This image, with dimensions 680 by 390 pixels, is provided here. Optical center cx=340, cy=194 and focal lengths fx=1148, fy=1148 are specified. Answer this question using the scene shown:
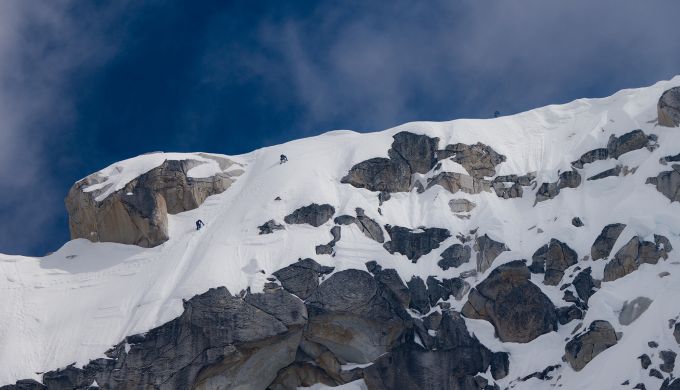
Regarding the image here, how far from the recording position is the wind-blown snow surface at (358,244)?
60.2m

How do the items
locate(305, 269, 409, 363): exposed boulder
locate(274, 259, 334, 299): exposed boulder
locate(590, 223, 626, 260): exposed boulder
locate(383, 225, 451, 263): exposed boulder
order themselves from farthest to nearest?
locate(383, 225, 451, 263): exposed boulder, locate(274, 259, 334, 299): exposed boulder, locate(590, 223, 626, 260): exposed boulder, locate(305, 269, 409, 363): exposed boulder

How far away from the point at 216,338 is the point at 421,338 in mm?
11112

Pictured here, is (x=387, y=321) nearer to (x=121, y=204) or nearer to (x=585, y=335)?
(x=585, y=335)

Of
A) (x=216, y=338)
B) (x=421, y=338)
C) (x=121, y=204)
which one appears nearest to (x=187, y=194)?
(x=121, y=204)

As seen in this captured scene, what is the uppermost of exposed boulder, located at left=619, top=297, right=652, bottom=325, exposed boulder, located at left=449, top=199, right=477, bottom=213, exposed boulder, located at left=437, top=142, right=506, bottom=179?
exposed boulder, located at left=437, top=142, right=506, bottom=179

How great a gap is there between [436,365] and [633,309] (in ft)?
35.2

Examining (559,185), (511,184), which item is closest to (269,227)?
(511,184)

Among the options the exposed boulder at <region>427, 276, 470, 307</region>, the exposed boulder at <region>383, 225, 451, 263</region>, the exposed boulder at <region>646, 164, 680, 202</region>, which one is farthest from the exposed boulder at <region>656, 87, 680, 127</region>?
the exposed boulder at <region>427, 276, 470, 307</region>

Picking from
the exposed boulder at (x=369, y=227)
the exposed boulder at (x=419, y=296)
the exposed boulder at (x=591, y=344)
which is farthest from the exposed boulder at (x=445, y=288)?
the exposed boulder at (x=591, y=344)

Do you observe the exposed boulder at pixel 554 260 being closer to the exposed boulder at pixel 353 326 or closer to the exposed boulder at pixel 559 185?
the exposed boulder at pixel 559 185

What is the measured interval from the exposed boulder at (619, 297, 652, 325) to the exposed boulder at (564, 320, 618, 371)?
949 millimetres

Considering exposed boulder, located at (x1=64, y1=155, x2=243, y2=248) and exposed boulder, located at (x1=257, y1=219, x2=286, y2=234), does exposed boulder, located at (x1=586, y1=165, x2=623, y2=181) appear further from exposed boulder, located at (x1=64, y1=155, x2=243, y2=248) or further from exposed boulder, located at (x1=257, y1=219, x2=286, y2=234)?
exposed boulder, located at (x1=64, y1=155, x2=243, y2=248)

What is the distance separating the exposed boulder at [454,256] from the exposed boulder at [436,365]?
211 inches

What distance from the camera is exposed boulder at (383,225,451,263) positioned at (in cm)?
6812
